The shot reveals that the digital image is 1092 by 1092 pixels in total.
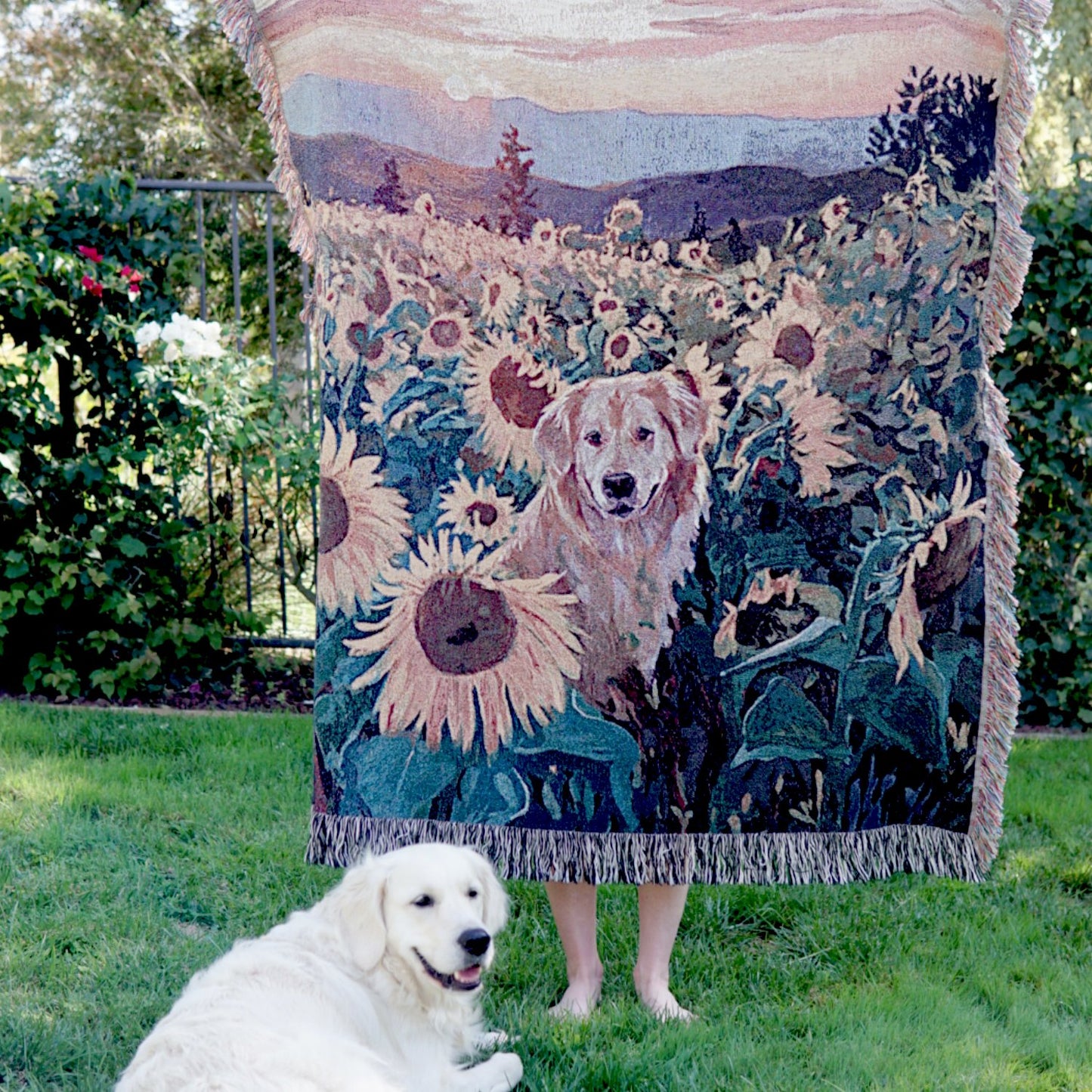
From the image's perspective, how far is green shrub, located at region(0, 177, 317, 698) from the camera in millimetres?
4859

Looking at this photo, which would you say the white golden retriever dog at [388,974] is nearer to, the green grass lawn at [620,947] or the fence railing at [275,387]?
the green grass lawn at [620,947]

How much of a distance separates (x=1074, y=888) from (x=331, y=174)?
2.78m

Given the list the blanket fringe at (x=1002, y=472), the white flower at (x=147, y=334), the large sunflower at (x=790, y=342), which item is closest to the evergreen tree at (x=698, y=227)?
the large sunflower at (x=790, y=342)

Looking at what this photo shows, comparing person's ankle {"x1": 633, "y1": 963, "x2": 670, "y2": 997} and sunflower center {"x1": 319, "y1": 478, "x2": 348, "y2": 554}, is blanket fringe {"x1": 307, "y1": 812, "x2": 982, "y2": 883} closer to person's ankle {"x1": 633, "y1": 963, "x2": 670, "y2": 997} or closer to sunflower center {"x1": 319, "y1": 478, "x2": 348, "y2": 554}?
person's ankle {"x1": 633, "y1": 963, "x2": 670, "y2": 997}

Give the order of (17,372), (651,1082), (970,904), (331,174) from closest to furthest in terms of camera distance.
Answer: (651,1082) < (331,174) < (970,904) < (17,372)

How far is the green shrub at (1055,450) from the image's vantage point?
4.92 metres

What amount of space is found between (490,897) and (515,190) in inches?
57.1

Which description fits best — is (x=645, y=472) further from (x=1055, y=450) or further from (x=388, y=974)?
(x=1055, y=450)

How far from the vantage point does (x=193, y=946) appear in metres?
2.90

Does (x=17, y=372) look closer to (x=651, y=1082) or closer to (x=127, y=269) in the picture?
(x=127, y=269)

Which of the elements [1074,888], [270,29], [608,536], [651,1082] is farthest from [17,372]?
[1074,888]

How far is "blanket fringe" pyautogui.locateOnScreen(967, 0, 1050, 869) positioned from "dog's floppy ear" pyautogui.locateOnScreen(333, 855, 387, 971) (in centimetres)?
128

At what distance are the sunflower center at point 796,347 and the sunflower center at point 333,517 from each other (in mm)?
978

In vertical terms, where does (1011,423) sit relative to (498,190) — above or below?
below
